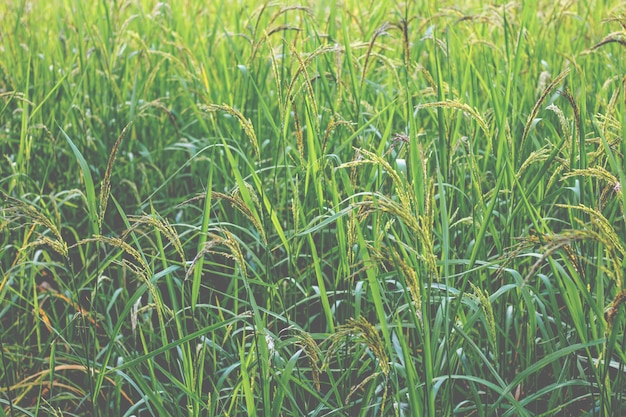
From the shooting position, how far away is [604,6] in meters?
3.52

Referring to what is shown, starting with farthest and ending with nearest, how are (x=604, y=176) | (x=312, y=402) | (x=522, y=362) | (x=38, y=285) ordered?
(x=38, y=285) → (x=312, y=402) → (x=522, y=362) → (x=604, y=176)

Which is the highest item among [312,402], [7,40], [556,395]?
[7,40]

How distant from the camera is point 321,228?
1.81m

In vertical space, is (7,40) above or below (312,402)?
above

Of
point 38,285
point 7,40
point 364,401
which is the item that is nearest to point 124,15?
point 7,40

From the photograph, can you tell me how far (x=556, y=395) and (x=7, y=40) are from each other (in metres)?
2.46

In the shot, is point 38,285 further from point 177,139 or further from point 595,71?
point 595,71

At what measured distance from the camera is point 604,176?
1263 millimetres

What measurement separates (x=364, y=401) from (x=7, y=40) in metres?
2.26

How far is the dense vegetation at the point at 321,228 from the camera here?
4.53 feet

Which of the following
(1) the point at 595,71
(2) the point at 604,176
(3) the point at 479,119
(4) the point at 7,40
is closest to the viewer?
(2) the point at 604,176

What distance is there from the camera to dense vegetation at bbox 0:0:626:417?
4.53ft

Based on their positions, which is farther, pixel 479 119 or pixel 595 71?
pixel 595 71

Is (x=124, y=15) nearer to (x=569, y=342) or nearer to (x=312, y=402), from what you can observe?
(x=312, y=402)
